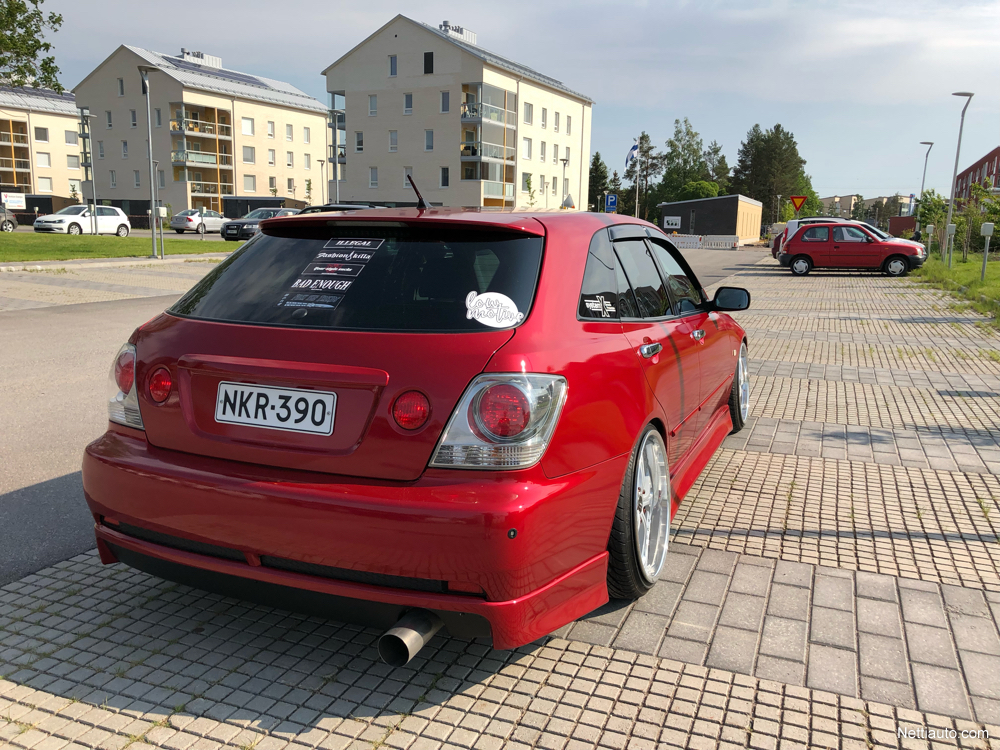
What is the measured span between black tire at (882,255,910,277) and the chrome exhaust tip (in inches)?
1099

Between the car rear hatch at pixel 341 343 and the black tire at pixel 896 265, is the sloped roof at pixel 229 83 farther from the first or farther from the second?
the car rear hatch at pixel 341 343

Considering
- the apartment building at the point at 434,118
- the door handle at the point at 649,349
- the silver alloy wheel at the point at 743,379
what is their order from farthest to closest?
the apartment building at the point at 434,118 → the silver alloy wheel at the point at 743,379 → the door handle at the point at 649,349

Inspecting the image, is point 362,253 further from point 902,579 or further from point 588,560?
point 902,579

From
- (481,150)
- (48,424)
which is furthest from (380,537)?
(481,150)

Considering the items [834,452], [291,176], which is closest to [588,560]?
[834,452]

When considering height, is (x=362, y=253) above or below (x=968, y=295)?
above

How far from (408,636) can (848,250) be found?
27863 mm

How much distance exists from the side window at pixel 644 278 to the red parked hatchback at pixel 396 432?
0.42 m

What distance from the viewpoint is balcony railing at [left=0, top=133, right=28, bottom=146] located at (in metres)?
74.3

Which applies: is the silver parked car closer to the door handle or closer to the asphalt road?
the asphalt road

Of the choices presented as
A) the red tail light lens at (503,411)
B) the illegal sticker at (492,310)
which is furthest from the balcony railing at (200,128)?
the red tail light lens at (503,411)

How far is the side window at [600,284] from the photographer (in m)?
3.08

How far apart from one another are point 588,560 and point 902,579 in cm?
178

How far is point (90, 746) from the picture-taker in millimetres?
2430
